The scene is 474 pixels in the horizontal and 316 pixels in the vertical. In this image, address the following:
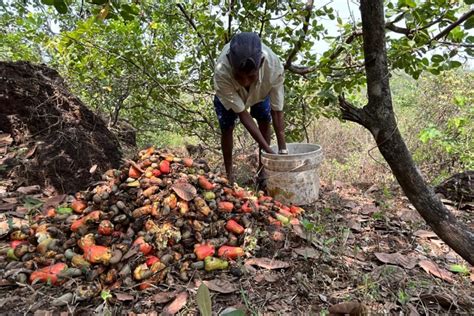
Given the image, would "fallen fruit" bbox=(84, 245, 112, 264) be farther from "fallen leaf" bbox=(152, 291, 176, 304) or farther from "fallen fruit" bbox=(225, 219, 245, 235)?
"fallen fruit" bbox=(225, 219, 245, 235)

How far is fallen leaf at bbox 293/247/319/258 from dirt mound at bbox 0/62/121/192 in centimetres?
184

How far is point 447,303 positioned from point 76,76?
448 centimetres

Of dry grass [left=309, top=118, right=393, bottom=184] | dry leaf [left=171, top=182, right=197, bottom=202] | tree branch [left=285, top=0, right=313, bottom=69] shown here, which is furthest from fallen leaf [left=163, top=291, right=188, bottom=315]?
dry grass [left=309, top=118, right=393, bottom=184]

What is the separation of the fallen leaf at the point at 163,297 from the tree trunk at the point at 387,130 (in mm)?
1188

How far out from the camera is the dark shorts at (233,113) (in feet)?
9.72

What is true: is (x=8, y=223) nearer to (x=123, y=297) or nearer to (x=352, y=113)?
(x=123, y=297)

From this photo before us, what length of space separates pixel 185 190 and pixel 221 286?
64cm

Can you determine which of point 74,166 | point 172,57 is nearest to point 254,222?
point 74,166

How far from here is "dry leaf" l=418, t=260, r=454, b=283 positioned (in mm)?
1859

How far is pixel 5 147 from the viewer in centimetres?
304

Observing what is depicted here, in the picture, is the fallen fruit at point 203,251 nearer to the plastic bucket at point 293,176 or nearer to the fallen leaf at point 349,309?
the fallen leaf at point 349,309

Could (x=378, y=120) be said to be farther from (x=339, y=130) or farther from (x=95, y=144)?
(x=339, y=130)

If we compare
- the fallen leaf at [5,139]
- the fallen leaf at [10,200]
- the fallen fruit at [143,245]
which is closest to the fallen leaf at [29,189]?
the fallen leaf at [10,200]

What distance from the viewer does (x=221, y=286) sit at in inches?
69.1
